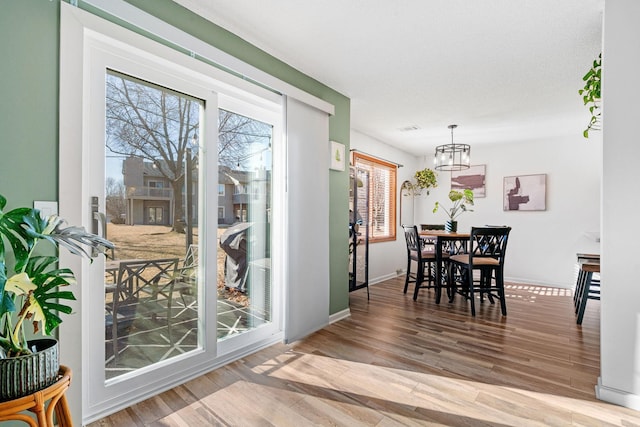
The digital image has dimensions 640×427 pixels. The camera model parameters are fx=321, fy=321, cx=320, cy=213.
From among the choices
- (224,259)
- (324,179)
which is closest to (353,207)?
(324,179)

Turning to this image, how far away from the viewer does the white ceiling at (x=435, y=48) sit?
2078 mm

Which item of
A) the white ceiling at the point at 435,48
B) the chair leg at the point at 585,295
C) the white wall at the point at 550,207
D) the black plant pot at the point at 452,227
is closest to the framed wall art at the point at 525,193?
the white wall at the point at 550,207

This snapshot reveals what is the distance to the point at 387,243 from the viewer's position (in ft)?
18.8

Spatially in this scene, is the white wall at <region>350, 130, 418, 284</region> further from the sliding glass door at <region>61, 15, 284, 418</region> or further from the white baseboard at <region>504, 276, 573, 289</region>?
the sliding glass door at <region>61, 15, 284, 418</region>

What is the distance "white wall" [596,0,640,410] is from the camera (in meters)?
1.85

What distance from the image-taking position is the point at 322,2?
2.03 m

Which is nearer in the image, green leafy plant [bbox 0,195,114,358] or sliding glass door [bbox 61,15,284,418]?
green leafy plant [bbox 0,195,114,358]

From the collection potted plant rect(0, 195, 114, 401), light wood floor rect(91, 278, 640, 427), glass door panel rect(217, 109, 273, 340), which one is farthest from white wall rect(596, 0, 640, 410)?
potted plant rect(0, 195, 114, 401)

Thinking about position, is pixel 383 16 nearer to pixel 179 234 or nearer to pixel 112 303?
pixel 179 234

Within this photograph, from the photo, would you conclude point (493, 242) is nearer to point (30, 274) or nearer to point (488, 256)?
point (488, 256)

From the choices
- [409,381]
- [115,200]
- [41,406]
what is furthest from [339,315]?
[41,406]

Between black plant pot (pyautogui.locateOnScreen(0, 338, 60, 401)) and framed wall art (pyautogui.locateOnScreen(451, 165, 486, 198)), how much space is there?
6.22 meters

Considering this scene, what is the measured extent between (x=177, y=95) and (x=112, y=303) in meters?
1.37

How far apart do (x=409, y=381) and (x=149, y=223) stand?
6.59 feet
